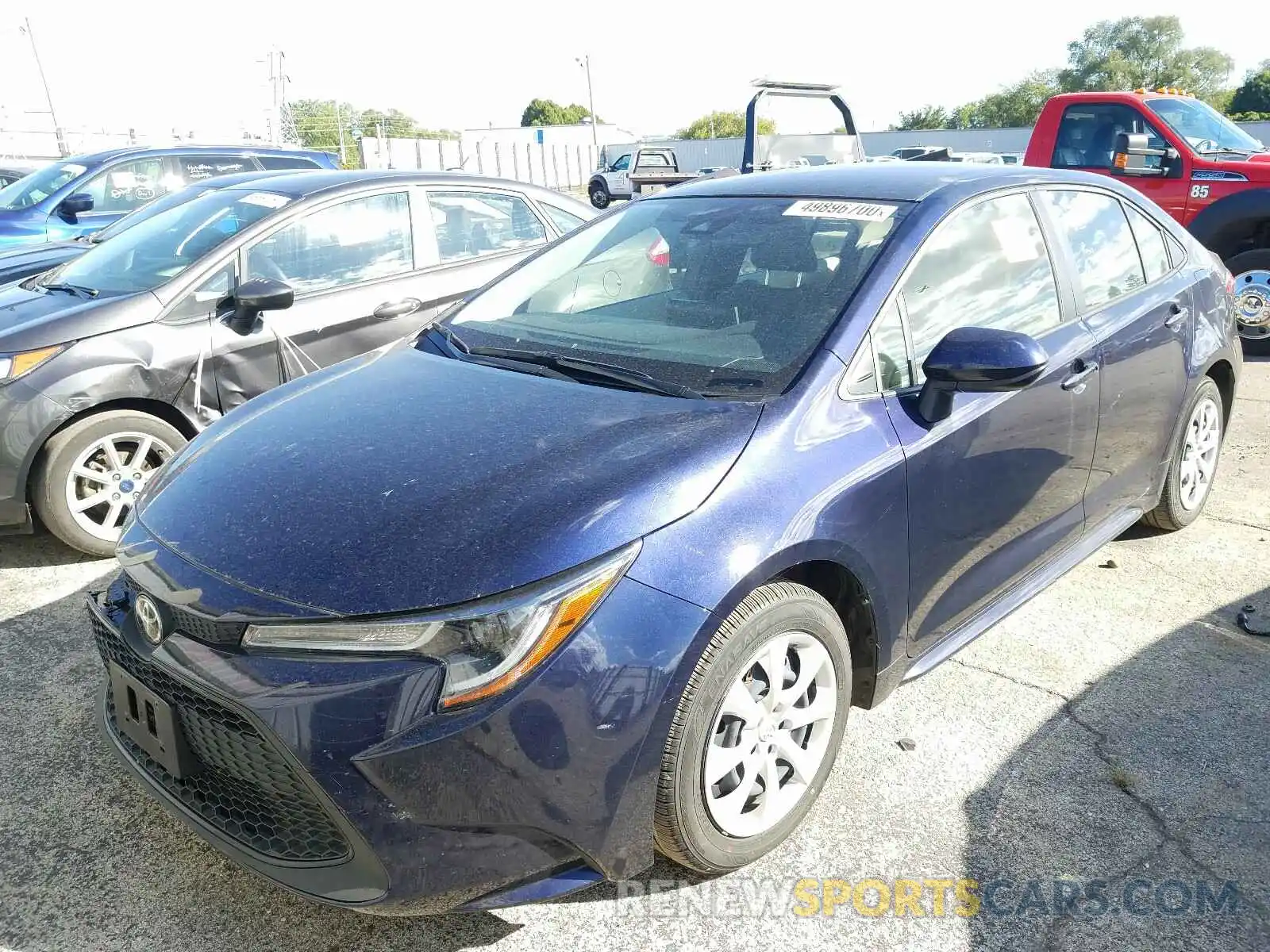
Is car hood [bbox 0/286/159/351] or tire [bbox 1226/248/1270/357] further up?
car hood [bbox 0/286/159/351]

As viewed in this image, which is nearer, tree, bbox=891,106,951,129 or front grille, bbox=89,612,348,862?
front grille, bbox=89,612,348,862

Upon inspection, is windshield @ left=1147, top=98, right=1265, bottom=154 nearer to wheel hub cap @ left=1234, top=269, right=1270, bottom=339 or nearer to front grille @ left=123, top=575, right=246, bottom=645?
wheel hub cap @ left=1234, top=269, right=1270, bottom=339

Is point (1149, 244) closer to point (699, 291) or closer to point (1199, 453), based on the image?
point (1199, 453)

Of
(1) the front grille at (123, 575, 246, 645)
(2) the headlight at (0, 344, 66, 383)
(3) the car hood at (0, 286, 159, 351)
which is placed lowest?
(1) the front grille at (123, 575, 246, 645)

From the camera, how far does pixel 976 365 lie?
8.13ft

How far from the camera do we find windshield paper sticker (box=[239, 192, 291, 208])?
4.81 metres

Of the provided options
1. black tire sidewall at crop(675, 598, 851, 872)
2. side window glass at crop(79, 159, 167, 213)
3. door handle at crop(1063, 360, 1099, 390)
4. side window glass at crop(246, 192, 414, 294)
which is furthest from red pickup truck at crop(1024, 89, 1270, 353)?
side window glass at crop(79, 159, 167, 213)

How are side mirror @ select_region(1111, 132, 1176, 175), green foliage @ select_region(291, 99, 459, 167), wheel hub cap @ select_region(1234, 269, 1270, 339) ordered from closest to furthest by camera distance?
1. side mirror @ select_region(1111, 132, 1176, 175)
2. wheel hub cap @ select_region(1234, 269, 1270, 339)
3. green foliage @ select_region(291, 99, 459, 167)

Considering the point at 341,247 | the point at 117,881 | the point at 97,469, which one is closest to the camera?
the point at 117,881

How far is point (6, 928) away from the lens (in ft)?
7.35

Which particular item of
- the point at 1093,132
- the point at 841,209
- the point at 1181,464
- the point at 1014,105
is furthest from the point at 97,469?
the point at 1014,105

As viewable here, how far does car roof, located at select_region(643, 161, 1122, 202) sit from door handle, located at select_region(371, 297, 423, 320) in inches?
69.1

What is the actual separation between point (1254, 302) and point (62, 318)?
8264 millimetres

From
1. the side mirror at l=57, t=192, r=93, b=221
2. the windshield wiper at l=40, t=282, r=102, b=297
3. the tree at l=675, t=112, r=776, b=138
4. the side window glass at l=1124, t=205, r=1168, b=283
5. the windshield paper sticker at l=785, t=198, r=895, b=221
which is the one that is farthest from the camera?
the tree at l=675, t=112, r=776, b=138
